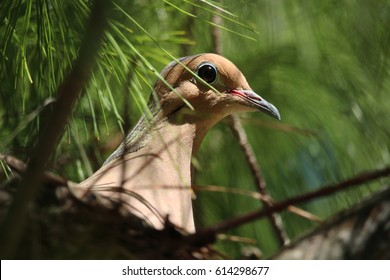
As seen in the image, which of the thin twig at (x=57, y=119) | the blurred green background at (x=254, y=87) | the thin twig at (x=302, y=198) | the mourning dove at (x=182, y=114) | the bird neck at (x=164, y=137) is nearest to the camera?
the thin twig at (x=57, y=119)

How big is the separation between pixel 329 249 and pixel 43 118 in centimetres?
133

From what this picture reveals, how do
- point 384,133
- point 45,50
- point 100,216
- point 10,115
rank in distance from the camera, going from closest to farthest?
point 100,216 → point 45,50 → point 384,133 → point 10,115

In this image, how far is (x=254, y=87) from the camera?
306 cm

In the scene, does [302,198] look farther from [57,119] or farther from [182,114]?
[182,114]

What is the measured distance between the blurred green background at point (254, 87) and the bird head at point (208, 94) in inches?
3.7

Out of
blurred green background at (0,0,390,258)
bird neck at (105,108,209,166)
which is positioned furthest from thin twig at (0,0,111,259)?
bird neck at (105,108,209,166)

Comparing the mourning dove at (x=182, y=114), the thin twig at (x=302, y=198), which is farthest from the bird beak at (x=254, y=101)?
the thin twig at (x=302, y=198)

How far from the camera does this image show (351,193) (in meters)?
2.55

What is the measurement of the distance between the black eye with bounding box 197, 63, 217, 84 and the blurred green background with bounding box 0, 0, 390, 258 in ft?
0.51

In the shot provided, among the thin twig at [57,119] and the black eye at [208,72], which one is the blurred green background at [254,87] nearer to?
the black eye at [208,72]

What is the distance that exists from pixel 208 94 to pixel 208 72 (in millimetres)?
88

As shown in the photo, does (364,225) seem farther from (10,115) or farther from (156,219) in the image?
(10,115)

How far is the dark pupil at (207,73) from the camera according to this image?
8.36 ft
